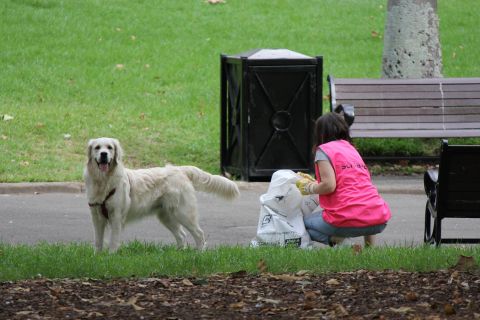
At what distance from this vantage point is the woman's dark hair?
321 inches

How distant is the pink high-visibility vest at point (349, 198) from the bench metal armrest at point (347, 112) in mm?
3944

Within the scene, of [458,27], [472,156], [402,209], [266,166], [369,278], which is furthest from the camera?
[458,27]

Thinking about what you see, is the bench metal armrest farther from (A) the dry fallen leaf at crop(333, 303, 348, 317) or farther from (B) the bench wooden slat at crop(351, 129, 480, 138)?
(A) the dry fallen leaf at crop(333, 303, 348, 317)

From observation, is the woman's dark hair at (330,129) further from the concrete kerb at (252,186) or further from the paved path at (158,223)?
the concrete kerb at (252,186)

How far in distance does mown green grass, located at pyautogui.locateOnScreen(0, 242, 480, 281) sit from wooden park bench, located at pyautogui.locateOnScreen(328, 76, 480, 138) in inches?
226

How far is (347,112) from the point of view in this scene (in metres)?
12.1

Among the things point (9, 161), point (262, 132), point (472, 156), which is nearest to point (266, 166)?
point (262, 132)

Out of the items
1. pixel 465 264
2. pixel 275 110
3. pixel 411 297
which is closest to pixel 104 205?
pixel 465 264

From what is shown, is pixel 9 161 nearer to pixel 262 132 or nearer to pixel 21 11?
pixel 262 132

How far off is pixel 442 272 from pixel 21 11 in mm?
14275

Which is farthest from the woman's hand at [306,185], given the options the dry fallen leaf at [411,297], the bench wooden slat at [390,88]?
the bench wooden slat at [390,88]

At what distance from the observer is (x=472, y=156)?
780 cm

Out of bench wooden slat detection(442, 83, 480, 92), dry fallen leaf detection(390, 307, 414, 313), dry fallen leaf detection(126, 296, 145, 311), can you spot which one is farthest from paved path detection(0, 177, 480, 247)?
dry fallen leaf detection(390, 307, 414, 313)

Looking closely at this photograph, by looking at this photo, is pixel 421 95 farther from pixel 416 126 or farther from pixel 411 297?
pixel 411 297
